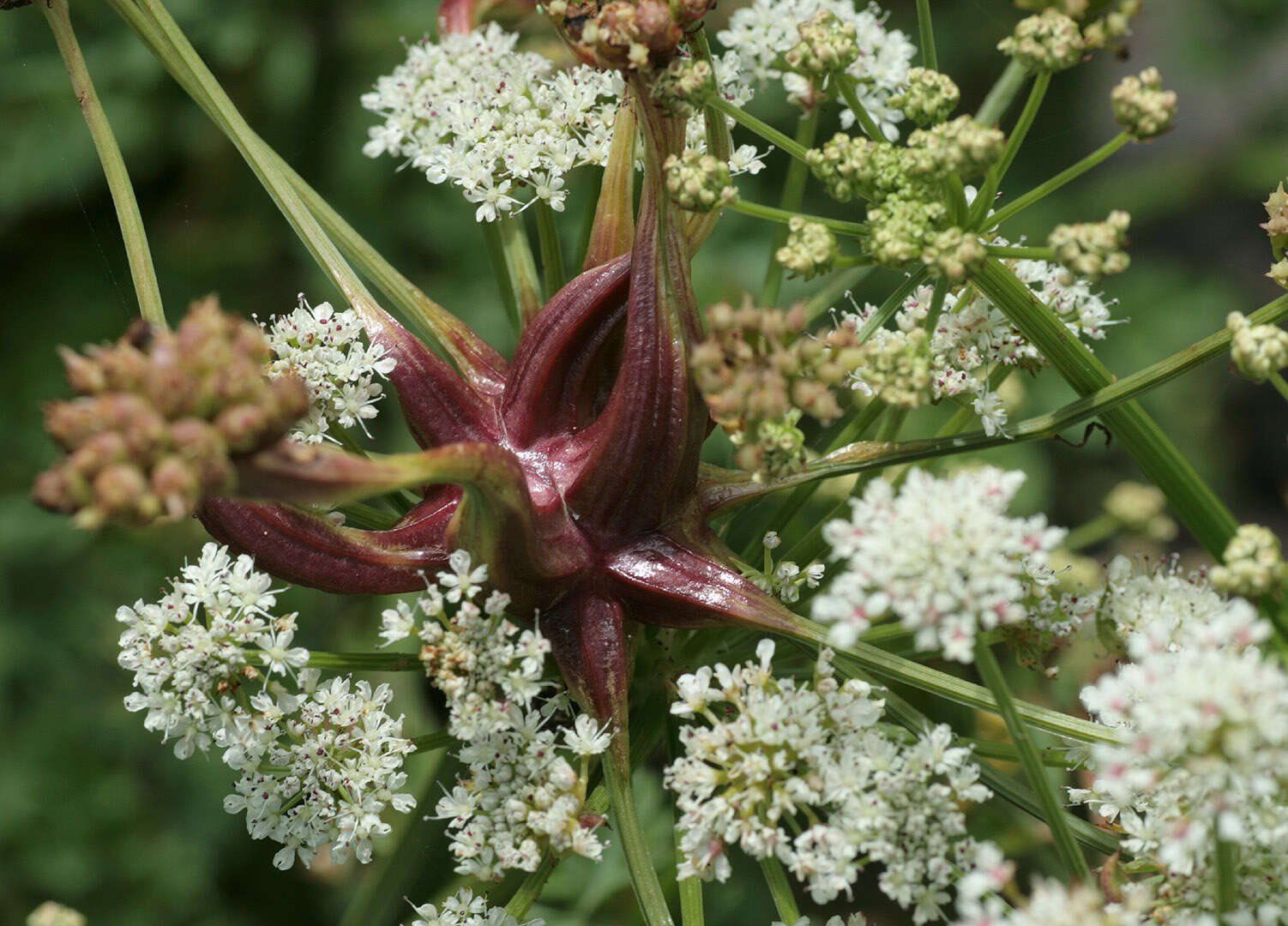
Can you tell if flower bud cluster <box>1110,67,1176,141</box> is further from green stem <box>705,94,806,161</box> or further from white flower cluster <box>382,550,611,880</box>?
white flower cluster <box>382,550,611,880</box>

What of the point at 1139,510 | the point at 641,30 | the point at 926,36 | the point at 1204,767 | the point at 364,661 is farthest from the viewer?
the point at 1139,510

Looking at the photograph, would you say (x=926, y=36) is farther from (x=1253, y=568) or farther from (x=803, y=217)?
(x=1253, y=568)

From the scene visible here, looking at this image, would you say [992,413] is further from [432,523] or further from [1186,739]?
[432,523]

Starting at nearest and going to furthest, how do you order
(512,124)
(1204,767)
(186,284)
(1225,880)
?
(1204,767) < (1225,880) < (512,124) < (186,284)

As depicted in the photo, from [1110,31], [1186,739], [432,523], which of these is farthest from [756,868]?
[1110,31]

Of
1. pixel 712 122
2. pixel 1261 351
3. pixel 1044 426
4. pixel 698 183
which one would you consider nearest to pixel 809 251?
pixel 698 183

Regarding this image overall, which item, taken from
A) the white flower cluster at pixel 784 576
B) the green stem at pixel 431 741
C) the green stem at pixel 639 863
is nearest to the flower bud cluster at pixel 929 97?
the white flower cluster at pixel 784 576

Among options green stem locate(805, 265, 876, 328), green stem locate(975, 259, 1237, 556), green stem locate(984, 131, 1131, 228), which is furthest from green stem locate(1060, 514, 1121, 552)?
green stem locate(984, 131, 1131, 228)
